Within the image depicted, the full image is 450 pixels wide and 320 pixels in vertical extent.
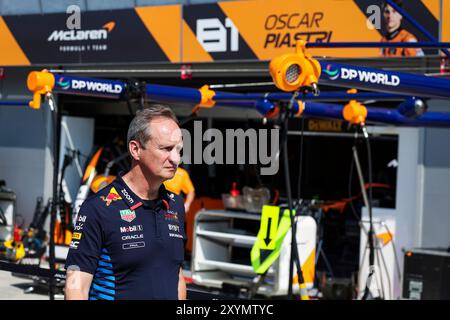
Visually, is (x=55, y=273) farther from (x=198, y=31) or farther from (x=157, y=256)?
(x=198, y=31)

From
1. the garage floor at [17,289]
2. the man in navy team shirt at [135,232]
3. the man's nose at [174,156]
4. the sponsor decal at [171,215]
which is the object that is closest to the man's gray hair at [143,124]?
the man in navy team shirt at [135,232]

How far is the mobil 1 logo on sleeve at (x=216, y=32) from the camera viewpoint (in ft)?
41.1

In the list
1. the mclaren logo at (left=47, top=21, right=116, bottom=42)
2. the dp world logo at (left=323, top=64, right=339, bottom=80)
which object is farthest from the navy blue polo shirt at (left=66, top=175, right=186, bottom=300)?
the mclaren logo at (left=47, top=21, right=116, bottom=42)

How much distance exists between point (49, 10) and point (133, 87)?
286 inches

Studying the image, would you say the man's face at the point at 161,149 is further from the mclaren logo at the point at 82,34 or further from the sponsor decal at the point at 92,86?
the mclaren logo at the point at 82,34

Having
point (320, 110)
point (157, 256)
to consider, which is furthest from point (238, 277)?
point (157, 256)

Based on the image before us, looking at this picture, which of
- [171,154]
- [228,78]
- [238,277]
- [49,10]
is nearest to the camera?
[171,154]

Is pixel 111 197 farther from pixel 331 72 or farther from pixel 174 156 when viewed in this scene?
pixel 331 72

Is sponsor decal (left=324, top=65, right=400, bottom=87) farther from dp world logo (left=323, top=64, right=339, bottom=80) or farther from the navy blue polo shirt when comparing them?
the navy blue polo shirt

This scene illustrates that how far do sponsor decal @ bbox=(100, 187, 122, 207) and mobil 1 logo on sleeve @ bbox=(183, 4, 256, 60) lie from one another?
8.64 metres

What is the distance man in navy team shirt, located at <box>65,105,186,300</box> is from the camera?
3777mm

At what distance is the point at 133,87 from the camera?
8.16m

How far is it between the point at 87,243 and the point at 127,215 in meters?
0.22

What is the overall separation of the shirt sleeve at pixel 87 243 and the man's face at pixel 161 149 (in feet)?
1.09
